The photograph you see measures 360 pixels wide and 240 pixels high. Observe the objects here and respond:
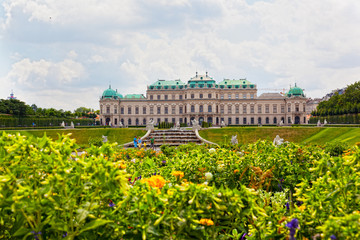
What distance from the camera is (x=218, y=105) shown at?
7569 cm

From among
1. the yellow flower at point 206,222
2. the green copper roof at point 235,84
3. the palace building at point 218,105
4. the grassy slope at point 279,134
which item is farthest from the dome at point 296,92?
the yellow flower at point 206,222

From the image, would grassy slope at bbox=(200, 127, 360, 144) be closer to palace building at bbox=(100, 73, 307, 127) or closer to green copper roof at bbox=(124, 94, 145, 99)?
palace building at bbox=(100, 73, 307, 127)

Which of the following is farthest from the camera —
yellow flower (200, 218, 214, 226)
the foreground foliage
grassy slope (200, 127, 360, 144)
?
grassy slope (200, 127, 360, 144)

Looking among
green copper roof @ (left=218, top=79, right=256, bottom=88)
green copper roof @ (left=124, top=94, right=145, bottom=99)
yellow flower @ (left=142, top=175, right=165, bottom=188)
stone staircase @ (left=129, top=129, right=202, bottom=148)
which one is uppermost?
green copper roof @ (left=218, top=79, right=256, bottom=88)

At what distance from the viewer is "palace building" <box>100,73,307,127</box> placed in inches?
3012

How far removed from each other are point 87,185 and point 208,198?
1.09 metres

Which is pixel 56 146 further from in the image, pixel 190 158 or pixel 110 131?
pixel 110 131

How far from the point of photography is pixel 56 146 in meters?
2.65

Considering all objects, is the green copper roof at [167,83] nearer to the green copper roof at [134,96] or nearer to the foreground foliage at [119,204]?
the green copper roof at [134,96]

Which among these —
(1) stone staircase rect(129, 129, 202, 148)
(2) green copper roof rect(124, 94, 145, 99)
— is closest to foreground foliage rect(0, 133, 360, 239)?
(1) stone staircase rect(129, 129, 202, 148)

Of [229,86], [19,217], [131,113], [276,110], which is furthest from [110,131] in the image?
[276,110]

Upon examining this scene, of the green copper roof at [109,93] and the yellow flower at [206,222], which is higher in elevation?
the green copper roof at [109,93]

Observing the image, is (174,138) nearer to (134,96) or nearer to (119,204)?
(119,204)

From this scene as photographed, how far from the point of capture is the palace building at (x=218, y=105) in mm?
76500
